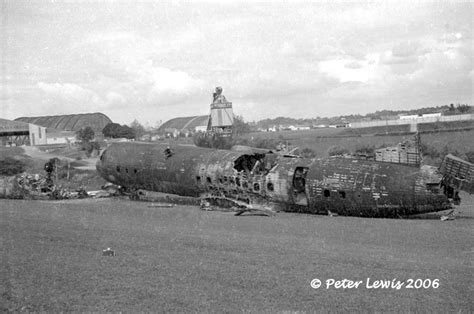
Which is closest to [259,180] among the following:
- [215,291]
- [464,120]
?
[215,291]

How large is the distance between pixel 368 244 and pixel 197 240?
5.80m

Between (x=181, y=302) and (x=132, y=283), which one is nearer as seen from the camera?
(x=181, y=302)

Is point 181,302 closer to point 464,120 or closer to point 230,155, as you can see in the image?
point 230,155

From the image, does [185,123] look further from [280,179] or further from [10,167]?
[280,179]

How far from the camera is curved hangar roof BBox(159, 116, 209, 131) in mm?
128175

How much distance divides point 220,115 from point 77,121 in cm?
8498

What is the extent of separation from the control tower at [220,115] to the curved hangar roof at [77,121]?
6935 cm

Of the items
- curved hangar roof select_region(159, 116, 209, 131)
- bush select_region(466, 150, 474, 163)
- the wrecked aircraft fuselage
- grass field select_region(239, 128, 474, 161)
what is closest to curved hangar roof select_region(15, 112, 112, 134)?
curved hangar roof select_region(159, 116, 209, 131)

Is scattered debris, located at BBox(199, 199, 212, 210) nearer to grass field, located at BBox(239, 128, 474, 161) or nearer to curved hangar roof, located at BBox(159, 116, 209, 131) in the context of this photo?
grass field, located at BBox(239, 128, 474, 161)

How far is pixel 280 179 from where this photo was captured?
1037 inches

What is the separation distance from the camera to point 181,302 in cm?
972

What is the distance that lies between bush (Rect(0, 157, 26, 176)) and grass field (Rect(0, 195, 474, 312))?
111ft

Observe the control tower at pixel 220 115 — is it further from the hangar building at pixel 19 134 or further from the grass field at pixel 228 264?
the hangar building at pixel 19 134

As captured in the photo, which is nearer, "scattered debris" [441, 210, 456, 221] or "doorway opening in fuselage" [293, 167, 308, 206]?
"scattered debris" [441, 210, 456, 221]
